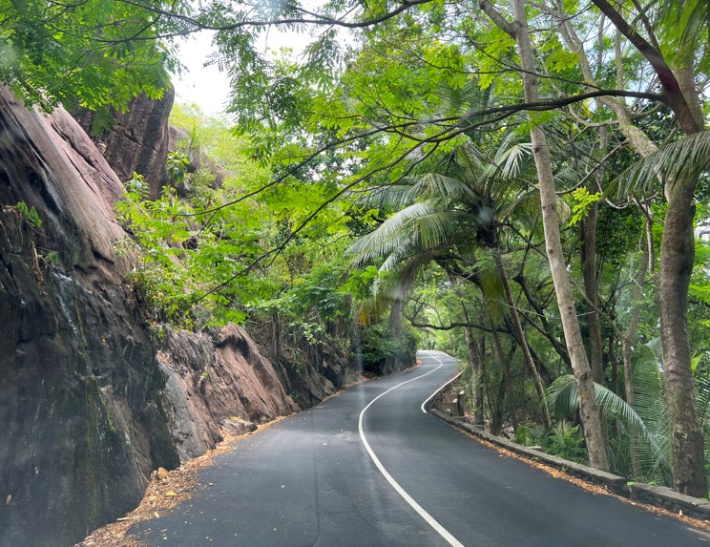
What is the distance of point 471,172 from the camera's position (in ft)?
45.4

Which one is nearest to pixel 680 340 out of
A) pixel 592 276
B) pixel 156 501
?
pixel 592 276

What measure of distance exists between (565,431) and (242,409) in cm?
978

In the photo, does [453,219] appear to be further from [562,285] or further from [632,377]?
[632,377]

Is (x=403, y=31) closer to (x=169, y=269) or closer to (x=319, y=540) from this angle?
(x=169, y=269)

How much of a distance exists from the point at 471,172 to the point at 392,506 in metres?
9.29

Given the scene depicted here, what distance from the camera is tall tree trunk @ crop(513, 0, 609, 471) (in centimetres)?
921

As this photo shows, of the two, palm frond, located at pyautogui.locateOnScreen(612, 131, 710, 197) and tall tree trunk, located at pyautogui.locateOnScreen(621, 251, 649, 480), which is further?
tall tree trunk, located at pyautogui.locateOnScreen(621, 251, 649, 480)

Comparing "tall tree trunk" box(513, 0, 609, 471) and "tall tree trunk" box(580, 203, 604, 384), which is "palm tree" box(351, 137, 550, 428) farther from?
"tall tree trunk" box(513, 0, 609, 471)

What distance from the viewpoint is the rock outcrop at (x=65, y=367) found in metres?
5.31

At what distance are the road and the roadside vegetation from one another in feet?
6.14

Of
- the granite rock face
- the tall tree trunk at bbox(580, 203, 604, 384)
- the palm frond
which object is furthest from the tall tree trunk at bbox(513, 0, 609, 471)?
the granite rock face

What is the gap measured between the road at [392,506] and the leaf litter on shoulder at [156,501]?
0.20 metres

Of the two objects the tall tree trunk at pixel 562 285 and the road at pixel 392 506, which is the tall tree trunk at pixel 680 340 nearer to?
the road at pixel 392 506


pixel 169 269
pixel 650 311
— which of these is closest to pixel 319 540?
pixel 169 269
